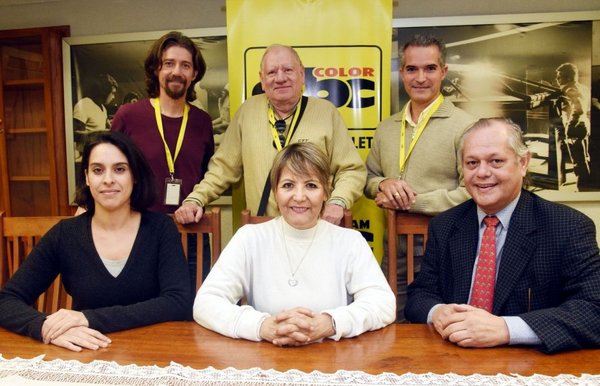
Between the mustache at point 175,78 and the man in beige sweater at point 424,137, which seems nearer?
the man in beige sweater at point 424,137

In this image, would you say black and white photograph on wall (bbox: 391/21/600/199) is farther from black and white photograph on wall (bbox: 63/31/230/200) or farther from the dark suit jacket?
the dark suit jacket

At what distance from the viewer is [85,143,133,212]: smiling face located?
1.65 meters

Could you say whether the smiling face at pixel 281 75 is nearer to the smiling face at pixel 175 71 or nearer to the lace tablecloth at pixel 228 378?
the smiling face at pixel 175 71

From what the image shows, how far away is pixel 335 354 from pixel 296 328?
12 cm

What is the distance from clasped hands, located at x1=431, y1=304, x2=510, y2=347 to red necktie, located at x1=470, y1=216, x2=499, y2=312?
22 centimetres

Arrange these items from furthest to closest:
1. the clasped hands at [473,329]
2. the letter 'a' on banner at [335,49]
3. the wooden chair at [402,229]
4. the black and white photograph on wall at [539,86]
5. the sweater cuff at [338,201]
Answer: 1. the black and white photograph on wall at [539,86]
2. the letter 'a' on banner at [335,49]
3. the sweater cuff at [338,201]
4. the wooden chair at [402,229]
5. the clasped hands at [473,329]

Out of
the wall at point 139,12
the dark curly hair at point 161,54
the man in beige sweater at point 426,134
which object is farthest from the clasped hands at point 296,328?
the wall at point 139,12

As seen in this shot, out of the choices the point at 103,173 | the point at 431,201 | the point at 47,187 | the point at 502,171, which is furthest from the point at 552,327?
the point at 47,187

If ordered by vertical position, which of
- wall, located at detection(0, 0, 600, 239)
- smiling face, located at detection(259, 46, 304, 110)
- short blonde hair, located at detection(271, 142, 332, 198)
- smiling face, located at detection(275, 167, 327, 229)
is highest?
wall, located at detection(0, 0, 600, 239)

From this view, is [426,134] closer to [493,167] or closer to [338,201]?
[338,201]

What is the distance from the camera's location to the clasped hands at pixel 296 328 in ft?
4.01

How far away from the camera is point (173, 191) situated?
7.54ft

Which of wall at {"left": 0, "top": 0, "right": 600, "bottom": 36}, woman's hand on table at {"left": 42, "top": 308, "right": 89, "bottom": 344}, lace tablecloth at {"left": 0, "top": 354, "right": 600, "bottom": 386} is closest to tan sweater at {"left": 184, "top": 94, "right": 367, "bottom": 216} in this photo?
woman's hand on table at {"left": 42, "top": 308, "right": 89, "bottom": 344}

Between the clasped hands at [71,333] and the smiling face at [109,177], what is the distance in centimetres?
45
